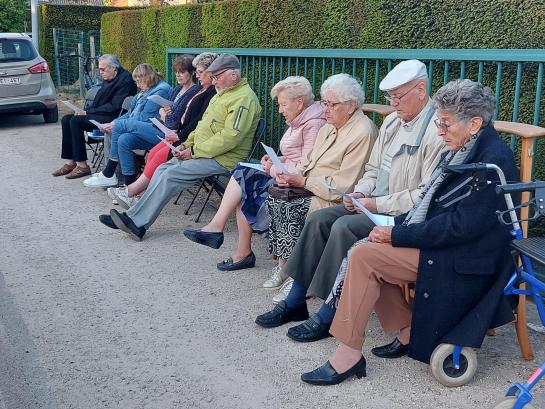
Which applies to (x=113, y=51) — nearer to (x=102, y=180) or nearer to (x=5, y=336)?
(x=102, y=180)

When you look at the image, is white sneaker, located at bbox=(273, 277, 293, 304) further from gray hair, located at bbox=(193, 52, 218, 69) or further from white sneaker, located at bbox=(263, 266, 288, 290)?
gray hair, located at bbox=(193, 52, 218, 69)

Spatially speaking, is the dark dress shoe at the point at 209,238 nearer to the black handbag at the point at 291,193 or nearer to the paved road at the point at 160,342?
the paved road at the point at 160,342

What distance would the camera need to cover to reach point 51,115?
14.5 meters

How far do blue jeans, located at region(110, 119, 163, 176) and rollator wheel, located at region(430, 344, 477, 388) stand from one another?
16.0 feet

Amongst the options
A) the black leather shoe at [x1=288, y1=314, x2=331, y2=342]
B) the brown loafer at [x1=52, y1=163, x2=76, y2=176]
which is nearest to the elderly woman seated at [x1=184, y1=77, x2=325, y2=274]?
the black leather shoe at [x1=288, y1=314, x2=331, y2=342]

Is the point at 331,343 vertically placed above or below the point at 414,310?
below

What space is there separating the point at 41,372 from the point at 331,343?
1.61m

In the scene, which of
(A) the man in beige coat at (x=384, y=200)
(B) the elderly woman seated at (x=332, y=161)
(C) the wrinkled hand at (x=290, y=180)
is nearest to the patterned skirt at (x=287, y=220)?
(B) the elderly woman seated at (x=332, y=161)

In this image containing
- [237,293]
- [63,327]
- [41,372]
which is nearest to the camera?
[41,372]

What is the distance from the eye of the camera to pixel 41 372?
3990 millimetres

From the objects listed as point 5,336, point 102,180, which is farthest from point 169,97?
point 5,336

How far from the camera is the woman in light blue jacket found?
7875 millimetres

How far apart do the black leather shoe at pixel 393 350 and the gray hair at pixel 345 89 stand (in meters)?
1.62

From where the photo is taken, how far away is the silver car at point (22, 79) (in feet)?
44.0
